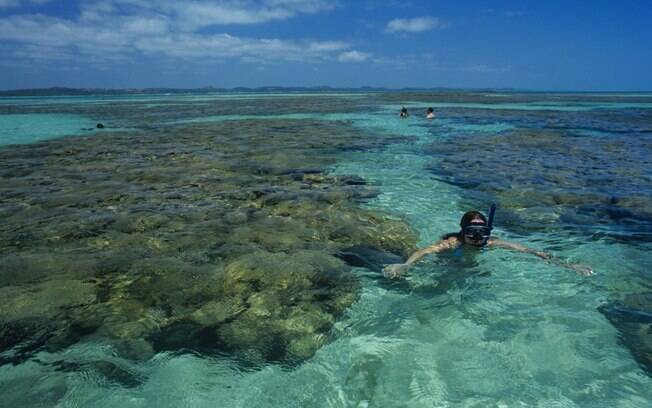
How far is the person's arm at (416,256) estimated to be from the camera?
20.8 ft

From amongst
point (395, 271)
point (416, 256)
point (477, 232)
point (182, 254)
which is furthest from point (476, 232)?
point (182, 254)

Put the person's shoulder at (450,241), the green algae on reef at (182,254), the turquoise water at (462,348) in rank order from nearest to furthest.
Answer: the turquoise water at (462,348) < the green algae on reef at (182,254) < the person's shoulder at (450,241)

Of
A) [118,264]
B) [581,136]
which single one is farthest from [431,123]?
[118,264]

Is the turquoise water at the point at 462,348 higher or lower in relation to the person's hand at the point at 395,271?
lower

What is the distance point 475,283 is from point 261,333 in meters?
3.17

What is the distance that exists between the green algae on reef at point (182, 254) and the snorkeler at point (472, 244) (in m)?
0.76

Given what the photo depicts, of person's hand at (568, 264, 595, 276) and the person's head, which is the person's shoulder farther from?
person's hand at (568, 264, 595, 276)

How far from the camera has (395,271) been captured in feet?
20.7

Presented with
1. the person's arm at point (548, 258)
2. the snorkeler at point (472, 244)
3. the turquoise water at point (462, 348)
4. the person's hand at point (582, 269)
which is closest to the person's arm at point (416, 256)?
the snorkeler at point (472, 244)

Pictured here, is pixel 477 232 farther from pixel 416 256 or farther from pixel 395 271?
pixel 395 271

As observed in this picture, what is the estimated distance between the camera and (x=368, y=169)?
1463 centimetres

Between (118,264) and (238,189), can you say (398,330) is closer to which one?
(118,264)

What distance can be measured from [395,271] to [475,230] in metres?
1.53

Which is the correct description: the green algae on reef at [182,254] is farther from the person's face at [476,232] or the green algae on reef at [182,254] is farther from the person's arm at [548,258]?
the person's arm at [548,258]
